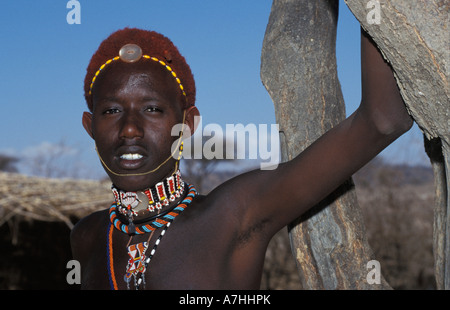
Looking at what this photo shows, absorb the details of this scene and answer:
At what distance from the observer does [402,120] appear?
2.06 meters

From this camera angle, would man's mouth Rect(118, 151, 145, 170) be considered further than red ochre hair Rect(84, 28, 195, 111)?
No

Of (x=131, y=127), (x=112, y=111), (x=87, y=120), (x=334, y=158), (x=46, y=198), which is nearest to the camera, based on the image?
(x=334, y=158)

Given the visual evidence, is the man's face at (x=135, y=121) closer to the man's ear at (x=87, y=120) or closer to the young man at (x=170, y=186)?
the young man at (x=170, y=186)

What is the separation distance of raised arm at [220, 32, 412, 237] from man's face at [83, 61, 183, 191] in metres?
0.39

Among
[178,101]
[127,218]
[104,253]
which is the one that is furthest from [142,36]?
[104,253]

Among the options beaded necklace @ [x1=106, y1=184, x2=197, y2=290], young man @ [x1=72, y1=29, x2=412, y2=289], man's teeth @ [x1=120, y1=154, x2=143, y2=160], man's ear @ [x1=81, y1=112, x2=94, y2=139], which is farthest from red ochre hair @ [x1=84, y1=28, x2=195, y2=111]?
beaded necklace @ [x1=106, y1=184, x2=197, y2=290]

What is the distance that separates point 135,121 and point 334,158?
0.93 metres

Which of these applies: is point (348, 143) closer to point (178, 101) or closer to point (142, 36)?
point (178, 101)

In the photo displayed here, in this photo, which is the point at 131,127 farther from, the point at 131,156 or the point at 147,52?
the point at 147,52

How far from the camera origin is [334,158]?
84.5 inches

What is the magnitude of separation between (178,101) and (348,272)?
1.27m

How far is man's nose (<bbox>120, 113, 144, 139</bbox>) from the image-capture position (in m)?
2.37

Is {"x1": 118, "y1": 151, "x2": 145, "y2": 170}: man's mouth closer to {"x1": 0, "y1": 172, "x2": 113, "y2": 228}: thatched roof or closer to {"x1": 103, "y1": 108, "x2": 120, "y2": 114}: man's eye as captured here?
{"x1": 103, "y1": 108, "x2": 120, "y2": 114}: man's eye

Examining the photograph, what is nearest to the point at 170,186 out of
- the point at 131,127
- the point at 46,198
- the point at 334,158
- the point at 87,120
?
the point at 131,127
